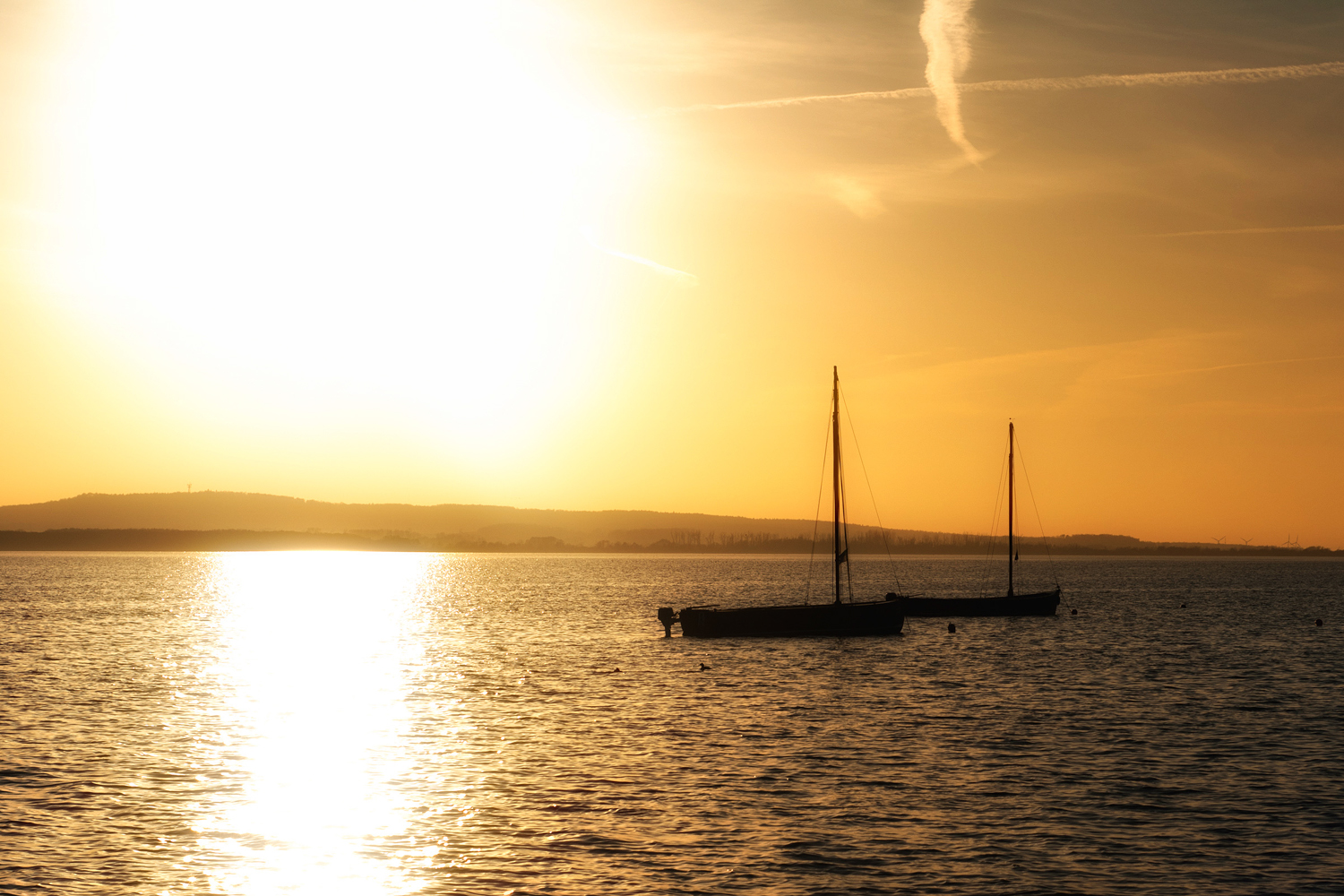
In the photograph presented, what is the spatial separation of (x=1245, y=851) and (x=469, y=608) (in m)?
125

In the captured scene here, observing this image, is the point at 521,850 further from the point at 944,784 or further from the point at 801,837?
the point at 944,784

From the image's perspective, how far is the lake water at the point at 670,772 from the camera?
24453 mm

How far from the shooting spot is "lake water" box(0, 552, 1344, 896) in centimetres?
2445

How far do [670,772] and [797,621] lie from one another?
50484 millimetres

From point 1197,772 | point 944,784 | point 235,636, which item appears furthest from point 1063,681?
point 235,636

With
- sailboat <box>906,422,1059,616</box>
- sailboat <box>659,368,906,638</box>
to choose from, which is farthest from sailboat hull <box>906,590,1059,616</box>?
sailboat <box>659,368,906,638</box>

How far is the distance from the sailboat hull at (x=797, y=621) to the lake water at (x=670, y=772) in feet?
21.8

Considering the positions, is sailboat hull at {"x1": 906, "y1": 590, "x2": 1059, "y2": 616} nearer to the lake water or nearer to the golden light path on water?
the lake water

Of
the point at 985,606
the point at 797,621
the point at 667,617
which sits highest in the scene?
the point at 797,621

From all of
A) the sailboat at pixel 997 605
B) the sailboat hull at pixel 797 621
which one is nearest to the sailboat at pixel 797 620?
the sailboat hull at pixel 797 621

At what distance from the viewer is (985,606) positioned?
111m

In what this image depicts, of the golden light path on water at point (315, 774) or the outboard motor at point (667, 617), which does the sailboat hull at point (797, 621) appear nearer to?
the outboard motor at point (667, 617)

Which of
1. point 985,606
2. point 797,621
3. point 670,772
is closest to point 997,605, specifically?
point 985,606

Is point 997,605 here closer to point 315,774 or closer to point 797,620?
point 797,620
